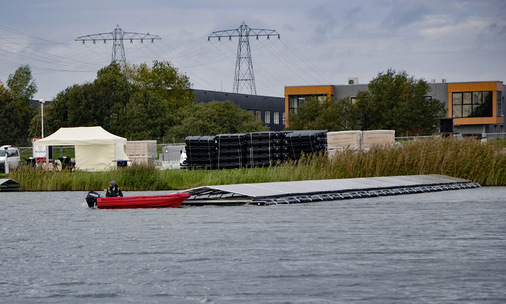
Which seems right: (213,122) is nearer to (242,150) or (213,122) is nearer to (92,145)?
(92,145)

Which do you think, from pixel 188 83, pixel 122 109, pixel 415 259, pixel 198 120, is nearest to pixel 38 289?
pixel 415 259

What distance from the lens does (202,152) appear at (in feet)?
146

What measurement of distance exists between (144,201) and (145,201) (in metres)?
0.05

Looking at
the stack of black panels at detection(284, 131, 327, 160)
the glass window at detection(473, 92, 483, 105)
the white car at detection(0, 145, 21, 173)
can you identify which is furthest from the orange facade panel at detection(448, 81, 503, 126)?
the stack of black panels at detection(284, 131, 327, 160)

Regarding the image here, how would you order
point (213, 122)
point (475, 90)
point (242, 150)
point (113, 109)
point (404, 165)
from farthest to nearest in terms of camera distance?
point (475, 90) < point (113, 109) < point (213, 122) < point (242, 150) < point (404, 165)

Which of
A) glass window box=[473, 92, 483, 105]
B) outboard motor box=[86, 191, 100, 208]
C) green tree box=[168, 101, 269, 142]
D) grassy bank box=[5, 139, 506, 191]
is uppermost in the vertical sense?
glass window box=[473, 92, 483, 105]

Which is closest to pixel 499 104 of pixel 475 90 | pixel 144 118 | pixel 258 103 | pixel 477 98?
pixel 477 98

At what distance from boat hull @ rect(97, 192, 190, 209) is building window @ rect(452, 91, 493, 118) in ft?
269

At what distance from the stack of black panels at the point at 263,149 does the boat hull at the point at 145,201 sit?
14305 mm

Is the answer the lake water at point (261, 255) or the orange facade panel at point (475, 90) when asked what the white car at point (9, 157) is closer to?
the lake water at point (261, 255)

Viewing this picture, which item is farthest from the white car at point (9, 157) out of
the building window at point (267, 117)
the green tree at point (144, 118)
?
the building window at point (267, 117)

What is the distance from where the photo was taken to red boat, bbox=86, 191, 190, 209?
29.7m

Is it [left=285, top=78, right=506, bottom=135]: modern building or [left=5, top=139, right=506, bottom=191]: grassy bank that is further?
[left=285, top=78, right=506, bottom=135]: modern building

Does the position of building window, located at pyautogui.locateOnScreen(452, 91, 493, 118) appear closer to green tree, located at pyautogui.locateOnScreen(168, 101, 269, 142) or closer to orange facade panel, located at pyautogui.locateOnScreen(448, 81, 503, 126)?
orange facade panel, located at pyautogui.locateOnScreen(448, 81, 503, 126)
